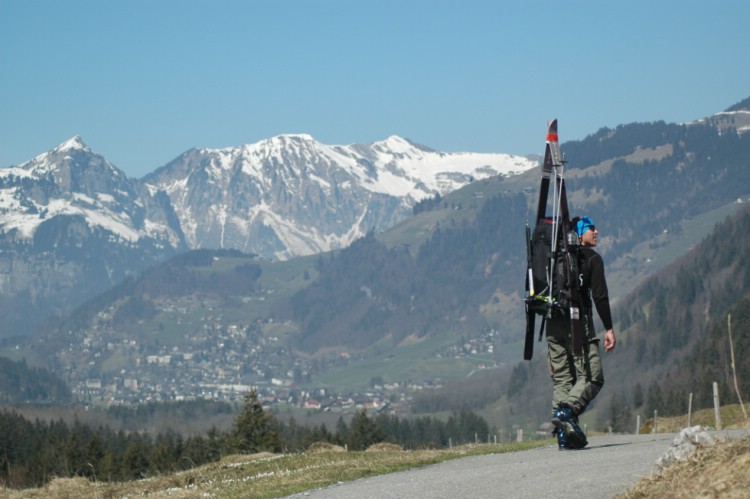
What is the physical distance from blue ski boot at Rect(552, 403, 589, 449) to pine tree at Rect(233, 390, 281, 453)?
70.0m

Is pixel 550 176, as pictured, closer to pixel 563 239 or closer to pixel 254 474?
pixel 563 239

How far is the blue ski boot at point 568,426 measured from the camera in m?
21.0

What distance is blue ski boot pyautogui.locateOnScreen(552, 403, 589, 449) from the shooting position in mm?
20984

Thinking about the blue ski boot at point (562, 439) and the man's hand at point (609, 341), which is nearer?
the man's hand at point (609, 341)

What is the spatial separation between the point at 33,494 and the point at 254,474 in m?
5.50

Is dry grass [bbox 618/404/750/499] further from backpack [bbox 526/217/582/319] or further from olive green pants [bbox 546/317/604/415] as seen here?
backpack [bbox 526/217/582/319]

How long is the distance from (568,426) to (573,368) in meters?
1.03

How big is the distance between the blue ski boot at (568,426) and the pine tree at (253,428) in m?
70.0

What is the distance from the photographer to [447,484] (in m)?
18.5

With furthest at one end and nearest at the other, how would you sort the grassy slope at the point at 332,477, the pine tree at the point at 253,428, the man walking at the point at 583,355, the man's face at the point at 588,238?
the pine tree at the point at 253,428 → the man's face at the point at 588,238 → the man walking at the point at 583,355 → the grassy slope at the point at 332,477

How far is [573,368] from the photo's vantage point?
69.8 ft

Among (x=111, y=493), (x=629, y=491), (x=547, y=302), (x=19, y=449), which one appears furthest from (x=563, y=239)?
(x=19, y=449)

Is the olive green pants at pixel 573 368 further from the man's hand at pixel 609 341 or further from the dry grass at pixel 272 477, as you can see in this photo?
the dry grass at pixel 272 477

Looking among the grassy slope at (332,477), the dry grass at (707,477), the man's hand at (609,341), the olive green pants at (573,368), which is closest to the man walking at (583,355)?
the olive green pants at (573,368)
